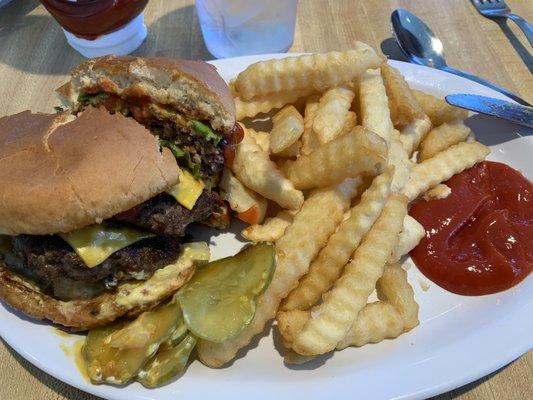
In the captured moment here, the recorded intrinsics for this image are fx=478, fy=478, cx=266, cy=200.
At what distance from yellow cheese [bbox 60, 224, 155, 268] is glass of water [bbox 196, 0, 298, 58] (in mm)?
1721

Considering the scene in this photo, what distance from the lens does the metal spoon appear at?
3139 mm

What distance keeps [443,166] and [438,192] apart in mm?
122

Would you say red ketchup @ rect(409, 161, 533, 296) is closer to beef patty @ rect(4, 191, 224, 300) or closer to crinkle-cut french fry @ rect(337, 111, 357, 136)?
crinkle-cut french fry @ rect(337, 111, 357, 136)

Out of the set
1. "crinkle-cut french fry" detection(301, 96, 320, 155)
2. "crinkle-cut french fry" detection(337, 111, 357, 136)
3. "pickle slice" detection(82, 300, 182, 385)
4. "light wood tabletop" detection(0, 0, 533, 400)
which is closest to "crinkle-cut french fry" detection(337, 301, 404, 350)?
"pickle slice" detection(82, 300, 182, 385)

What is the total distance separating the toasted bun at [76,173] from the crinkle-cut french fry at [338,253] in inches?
25.4

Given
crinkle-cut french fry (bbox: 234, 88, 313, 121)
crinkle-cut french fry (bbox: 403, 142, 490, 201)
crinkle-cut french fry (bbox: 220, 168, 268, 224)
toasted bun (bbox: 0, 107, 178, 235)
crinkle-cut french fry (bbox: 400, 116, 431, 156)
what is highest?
toasted bun (bbox: 0, 107, 178, 235)

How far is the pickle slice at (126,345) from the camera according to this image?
164cm

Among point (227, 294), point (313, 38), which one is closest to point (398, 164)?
point (227, 294)

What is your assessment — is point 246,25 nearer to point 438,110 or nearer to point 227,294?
point 438,110

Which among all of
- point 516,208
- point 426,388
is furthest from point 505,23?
point 426,388

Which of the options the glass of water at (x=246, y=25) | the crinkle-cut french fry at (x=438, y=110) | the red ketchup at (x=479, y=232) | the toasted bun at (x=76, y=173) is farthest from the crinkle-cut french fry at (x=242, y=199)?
the glass of water at (x=246, y=25)

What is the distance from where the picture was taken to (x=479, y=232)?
207 cm

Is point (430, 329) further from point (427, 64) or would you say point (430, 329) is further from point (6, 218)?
point (427, 64)

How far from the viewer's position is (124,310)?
1818 millimetres
